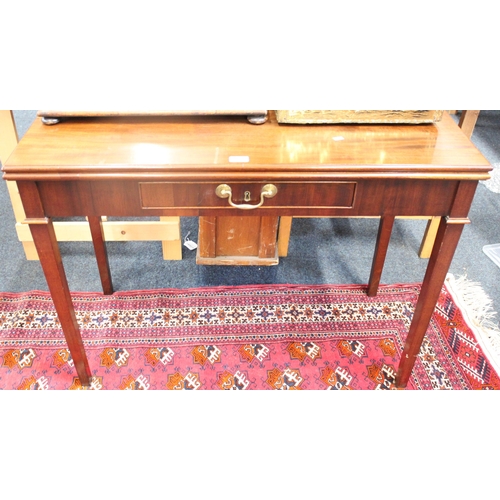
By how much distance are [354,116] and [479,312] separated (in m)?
1.01

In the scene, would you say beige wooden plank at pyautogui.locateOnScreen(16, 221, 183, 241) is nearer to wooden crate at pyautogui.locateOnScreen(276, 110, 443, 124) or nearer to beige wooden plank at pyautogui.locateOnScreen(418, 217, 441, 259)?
wooden crate at pyautogui.locateOnScreen(276, 110, 443, 124)

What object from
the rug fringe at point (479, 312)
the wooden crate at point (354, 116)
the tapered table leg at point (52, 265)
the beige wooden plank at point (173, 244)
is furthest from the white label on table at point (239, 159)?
the rug fringe at point (479, 312)

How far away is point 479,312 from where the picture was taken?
1.81 meters

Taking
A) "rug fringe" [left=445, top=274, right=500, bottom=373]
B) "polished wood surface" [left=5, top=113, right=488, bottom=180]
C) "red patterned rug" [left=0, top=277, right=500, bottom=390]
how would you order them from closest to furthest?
"polished wood surface" [left=5, top=113, right=488, bottom=180] → "red patterned rug" [left=0, top=277, right=500, bottom=390] → "rug fringe" [left=445, top=274, right=500, bottom=373]

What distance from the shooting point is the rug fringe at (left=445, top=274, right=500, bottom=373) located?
1.69m

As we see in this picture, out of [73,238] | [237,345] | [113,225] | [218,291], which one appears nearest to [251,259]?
[218,291]

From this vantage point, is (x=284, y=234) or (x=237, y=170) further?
(x=284, y=234)

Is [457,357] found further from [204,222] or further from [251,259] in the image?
[204,222]

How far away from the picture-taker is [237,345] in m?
1.69

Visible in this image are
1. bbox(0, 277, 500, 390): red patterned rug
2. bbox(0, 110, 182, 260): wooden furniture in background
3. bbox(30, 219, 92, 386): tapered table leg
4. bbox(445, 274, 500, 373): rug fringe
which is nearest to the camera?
bbox(30, 219, 92, 386): tapered table leg

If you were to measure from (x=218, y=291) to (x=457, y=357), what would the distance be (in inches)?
34.0

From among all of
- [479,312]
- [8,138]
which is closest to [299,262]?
[479,312]

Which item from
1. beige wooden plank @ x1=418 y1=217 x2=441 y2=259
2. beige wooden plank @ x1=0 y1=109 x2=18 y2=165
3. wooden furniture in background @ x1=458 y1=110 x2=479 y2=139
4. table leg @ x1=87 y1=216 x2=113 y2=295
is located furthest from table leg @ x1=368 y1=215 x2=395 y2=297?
beige wooden plank @ x1=0 y1=109 x2=18 y2=165

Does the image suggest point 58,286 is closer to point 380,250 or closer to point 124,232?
point 124,232
